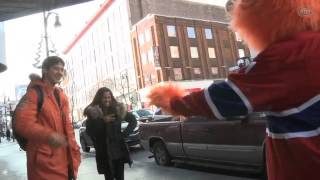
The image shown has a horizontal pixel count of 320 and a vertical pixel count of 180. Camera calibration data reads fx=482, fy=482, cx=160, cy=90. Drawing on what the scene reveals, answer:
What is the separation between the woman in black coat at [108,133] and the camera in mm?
6766

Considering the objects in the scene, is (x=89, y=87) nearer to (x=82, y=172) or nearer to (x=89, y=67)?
(x=89, y=67)

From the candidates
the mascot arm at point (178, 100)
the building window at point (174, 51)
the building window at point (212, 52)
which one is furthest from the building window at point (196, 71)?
the mascot arm at point (178, 100)

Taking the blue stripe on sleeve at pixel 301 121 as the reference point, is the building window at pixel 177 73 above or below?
above

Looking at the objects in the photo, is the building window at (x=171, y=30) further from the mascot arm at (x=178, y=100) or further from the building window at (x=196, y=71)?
the mascot arm at (x=178, y=100)

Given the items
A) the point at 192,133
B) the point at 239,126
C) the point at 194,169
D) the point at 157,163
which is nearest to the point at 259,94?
the point at 239,126

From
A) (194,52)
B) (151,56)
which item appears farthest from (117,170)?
(194,52)

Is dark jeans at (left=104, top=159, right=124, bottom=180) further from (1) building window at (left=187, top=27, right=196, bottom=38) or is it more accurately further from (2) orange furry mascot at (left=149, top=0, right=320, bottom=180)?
(1) building window at (left=187, top=27, right=196, bottom=38)

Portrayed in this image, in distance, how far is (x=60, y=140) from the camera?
390 centimetres

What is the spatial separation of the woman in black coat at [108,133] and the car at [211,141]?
1681 mm

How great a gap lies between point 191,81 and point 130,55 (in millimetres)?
9672

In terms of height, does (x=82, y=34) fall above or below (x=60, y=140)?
above

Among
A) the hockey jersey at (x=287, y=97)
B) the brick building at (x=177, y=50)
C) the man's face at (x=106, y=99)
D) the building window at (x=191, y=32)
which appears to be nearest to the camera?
the hockey jersey at (x=287, y=97)

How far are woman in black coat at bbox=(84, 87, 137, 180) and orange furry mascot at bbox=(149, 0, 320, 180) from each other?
4609mm

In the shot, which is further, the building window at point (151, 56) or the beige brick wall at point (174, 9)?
the beige brick wall at point (174, 9)
